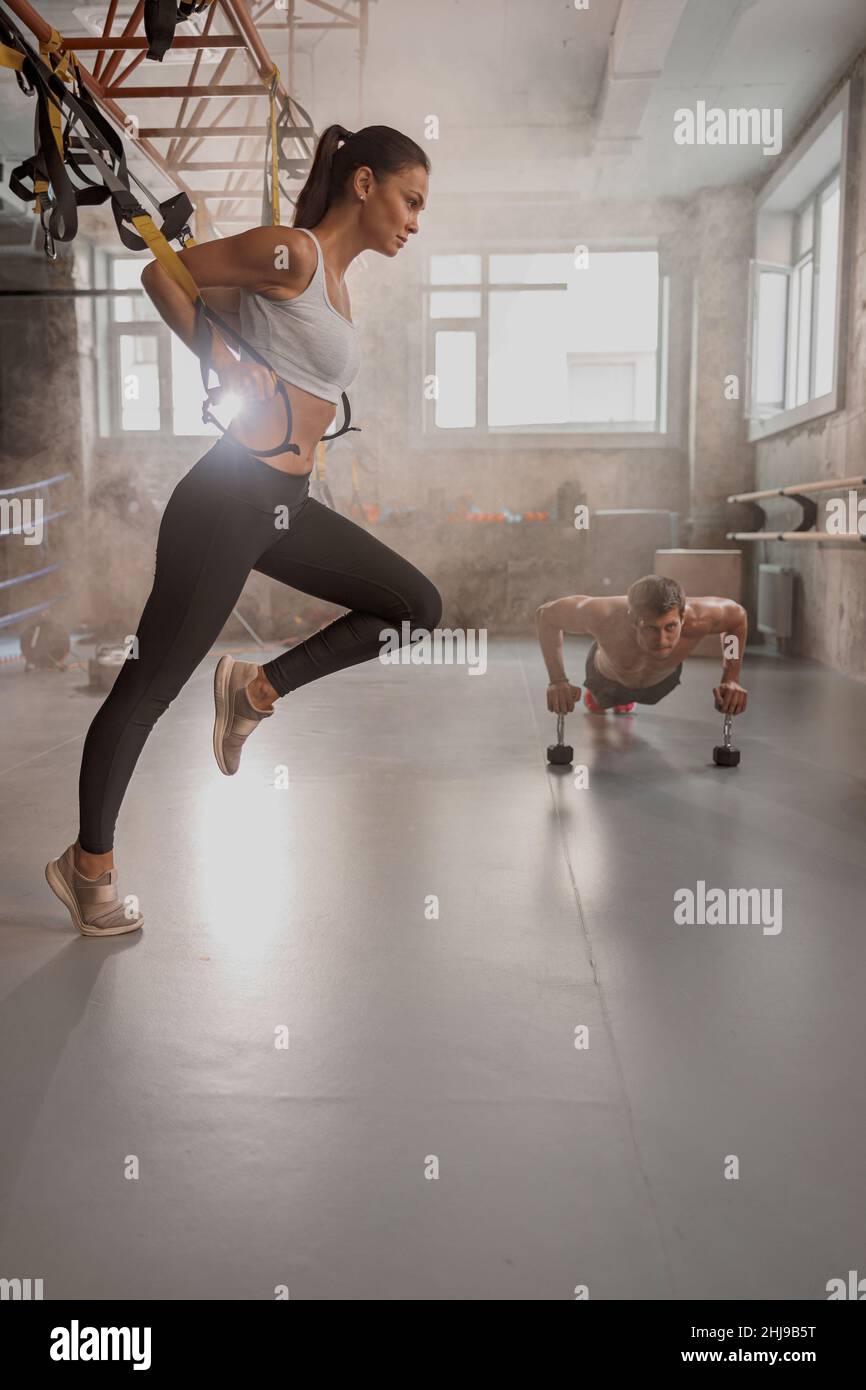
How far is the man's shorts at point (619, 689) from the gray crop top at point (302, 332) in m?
2.34

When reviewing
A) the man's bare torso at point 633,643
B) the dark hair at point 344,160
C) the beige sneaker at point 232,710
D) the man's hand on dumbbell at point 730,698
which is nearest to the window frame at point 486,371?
the man's bare torso at point 633,643

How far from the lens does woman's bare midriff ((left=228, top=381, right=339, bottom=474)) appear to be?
6.13 feet

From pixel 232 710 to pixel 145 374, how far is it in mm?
8632

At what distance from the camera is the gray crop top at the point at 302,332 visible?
5.98 feet

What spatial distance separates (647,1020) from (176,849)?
134cm

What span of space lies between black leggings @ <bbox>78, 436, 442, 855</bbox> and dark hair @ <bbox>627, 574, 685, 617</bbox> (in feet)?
4.38

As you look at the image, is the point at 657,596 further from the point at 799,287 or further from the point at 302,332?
the point at 799,287

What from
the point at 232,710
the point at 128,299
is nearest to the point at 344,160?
the point at 232,710

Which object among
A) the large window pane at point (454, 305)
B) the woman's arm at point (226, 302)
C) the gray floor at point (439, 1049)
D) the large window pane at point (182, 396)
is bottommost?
the gray floor at point (439, 1049)

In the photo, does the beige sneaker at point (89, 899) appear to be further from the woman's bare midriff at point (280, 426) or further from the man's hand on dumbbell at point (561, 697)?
the man's hand on dumbbell at point (561, 697)

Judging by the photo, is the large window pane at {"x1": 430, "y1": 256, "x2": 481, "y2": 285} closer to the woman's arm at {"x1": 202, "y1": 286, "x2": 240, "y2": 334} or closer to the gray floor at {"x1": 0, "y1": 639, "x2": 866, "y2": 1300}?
the gray floor at {"x1": 0, "y1": 639, "x2": 866, "y2": 1300}

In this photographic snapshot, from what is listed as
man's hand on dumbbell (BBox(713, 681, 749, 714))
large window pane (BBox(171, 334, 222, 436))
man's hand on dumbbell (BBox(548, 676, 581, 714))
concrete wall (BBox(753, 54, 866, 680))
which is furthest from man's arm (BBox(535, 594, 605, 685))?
large window pane (BBox(171, 334, 222, 436))
